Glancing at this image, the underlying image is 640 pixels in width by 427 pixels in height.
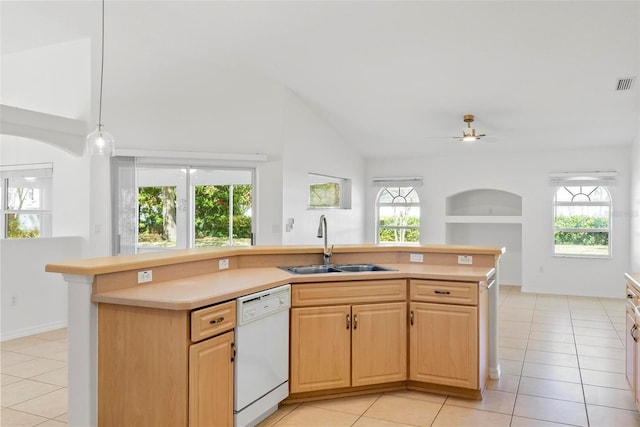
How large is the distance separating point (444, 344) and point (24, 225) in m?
5.81

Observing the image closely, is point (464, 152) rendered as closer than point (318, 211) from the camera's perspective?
No

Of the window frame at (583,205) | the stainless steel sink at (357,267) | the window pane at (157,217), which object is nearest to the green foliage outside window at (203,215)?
the window pane at (157,217)

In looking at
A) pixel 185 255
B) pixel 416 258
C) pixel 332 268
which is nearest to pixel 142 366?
pixel 185 255

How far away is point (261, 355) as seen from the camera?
2799mm

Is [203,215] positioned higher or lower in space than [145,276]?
higher

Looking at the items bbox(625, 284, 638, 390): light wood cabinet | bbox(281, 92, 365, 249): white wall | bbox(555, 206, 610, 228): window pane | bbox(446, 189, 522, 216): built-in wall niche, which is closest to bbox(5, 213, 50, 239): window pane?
bbox(281, 92, 365, 249): white wall

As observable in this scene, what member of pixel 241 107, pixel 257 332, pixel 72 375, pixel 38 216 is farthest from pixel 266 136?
pixel 72 375

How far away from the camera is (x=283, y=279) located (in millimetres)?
3039

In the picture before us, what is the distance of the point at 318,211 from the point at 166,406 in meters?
4.92

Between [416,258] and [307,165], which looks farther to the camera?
[307,165]

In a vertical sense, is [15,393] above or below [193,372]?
below

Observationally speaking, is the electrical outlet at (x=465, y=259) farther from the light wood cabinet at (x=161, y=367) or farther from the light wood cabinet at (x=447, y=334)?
the light wood cabinet at (x=161, y=367)

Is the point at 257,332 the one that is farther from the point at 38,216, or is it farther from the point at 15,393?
the point at 38,216

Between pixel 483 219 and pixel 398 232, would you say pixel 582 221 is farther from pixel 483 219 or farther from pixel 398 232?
pixel 398 232
